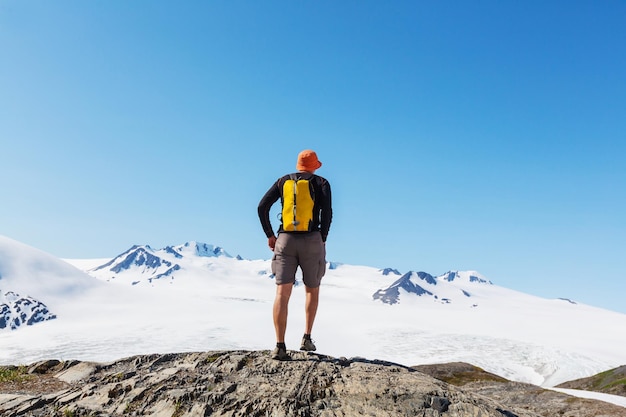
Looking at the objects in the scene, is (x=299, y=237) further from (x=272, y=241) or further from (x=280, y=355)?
(x=280, y=355)

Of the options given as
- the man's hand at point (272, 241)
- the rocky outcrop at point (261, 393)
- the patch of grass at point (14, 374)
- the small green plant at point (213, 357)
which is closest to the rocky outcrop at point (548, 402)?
the rocky outcrop at point (261, 393)

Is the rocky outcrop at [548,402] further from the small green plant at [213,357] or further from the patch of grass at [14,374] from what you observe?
the patch of grass at [14,374]

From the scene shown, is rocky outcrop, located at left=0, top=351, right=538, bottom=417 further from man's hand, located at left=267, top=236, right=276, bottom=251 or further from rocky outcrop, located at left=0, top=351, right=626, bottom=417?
man's hand, located at left=267, top=236, right=276, bottom=251

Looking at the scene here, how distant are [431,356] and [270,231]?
171548 mm

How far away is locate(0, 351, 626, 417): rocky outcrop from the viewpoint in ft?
22.8

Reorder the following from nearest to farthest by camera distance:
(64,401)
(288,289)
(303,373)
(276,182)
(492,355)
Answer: (64,401) < (303,373) < (288,289) < (276,182) < (492,355)

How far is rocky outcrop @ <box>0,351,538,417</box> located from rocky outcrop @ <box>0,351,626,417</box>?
0.05 ft

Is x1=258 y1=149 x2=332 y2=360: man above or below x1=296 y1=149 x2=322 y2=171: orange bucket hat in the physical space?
below

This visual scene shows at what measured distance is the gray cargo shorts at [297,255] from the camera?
894 centimetres

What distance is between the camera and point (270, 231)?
948 cm

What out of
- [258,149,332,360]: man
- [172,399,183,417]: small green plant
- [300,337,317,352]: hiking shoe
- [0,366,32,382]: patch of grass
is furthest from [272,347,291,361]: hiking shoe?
[0,366,32,382]: patch of grass

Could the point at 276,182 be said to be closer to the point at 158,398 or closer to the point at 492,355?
the point at 158,398

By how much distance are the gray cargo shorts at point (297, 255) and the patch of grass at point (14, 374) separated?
777cm

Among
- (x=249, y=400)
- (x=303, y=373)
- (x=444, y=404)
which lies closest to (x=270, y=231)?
(x=303, y=373)
